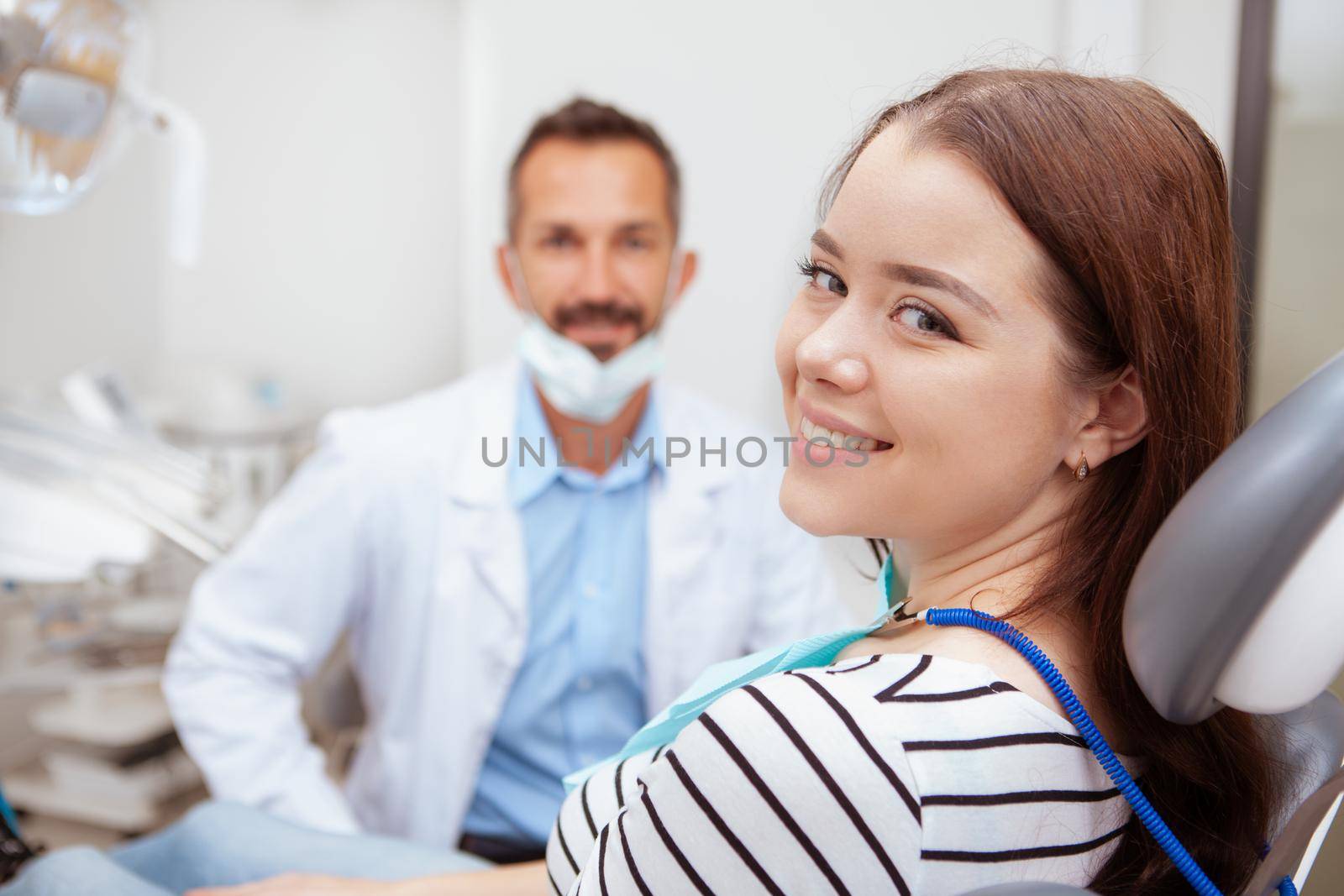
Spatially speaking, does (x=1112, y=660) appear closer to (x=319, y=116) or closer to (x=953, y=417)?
(x=953, y=417)

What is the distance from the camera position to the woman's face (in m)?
0.53

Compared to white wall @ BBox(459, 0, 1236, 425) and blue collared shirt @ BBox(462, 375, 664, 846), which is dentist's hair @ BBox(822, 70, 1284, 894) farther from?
white wall @ BBox(459, 0, 1236, 425)

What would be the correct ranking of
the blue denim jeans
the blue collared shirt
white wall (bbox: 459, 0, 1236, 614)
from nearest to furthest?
1. the blue denim jeans
2. the blue collared shirt
3. white wall (bbox: 459, 0, 1236, 614)

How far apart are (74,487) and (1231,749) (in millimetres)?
1066

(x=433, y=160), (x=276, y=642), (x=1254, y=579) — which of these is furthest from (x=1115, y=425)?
(x=433, y=160)

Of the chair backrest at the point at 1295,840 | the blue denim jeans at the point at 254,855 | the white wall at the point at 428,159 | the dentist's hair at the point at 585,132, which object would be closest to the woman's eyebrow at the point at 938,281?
the chair backrest at the point at 1295,840

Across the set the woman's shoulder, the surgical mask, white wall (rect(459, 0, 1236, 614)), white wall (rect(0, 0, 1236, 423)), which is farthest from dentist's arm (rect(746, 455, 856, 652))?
the woman's shoulder

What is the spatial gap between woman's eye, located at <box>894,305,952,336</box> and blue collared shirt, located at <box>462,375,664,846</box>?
95cm

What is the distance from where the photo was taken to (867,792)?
1.50 feet

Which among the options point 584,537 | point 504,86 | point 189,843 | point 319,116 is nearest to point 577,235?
point 584,537

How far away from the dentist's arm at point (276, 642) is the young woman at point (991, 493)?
79cm

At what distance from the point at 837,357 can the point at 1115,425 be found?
17cm

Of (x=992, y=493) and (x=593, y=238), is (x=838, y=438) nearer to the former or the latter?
(x=992, y=493)

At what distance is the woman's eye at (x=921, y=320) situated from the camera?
0.54m
